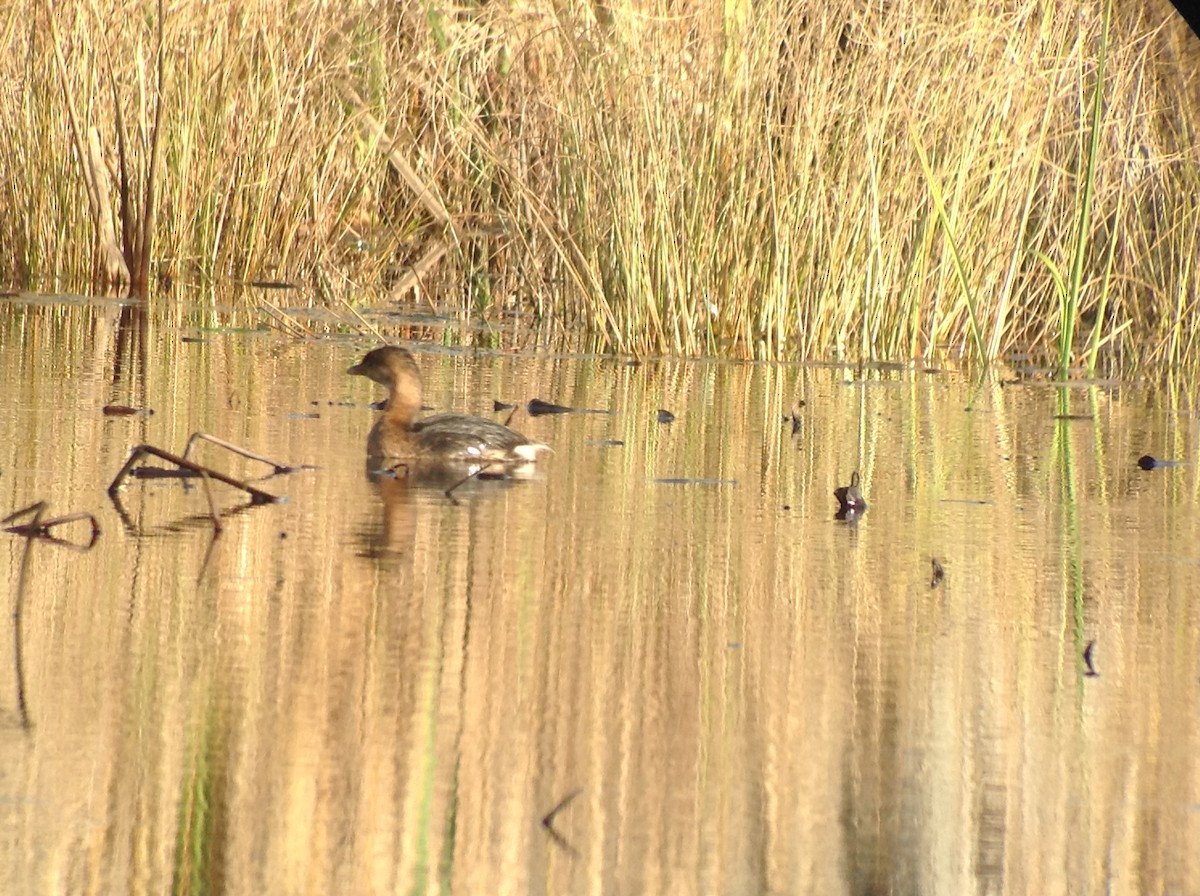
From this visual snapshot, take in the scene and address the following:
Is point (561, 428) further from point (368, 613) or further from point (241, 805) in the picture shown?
point (241, 805)

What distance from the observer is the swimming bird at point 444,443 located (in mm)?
6191

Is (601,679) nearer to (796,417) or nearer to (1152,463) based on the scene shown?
(1152,463)

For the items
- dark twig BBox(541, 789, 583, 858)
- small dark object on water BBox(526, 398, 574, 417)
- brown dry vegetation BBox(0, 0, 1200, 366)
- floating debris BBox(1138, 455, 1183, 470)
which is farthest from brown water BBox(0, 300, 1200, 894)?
brown dry vegetation BBox(0, 0, 1200, 366)

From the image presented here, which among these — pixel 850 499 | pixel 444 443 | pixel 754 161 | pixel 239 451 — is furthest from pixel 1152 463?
pixel 754 161

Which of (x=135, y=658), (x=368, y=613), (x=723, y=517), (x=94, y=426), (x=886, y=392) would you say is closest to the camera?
(x=135, y=658)

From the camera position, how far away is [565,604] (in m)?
4.20

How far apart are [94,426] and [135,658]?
10.1 ft

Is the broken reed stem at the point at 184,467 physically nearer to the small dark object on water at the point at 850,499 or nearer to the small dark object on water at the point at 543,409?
the small dark object on water at the point at 850,499

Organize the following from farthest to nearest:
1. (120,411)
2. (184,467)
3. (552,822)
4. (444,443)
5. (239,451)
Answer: (120,411) < (444,443) < (239,451) < (184,467) < (552,822)

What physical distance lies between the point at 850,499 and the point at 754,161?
449 centimetres

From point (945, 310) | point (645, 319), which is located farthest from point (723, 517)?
point (945, 310)

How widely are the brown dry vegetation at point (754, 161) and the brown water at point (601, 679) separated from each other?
338cm

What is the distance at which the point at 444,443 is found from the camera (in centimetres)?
636

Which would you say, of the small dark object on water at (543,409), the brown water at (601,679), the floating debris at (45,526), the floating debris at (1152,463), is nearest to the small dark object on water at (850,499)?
the brown water at (601,679)
